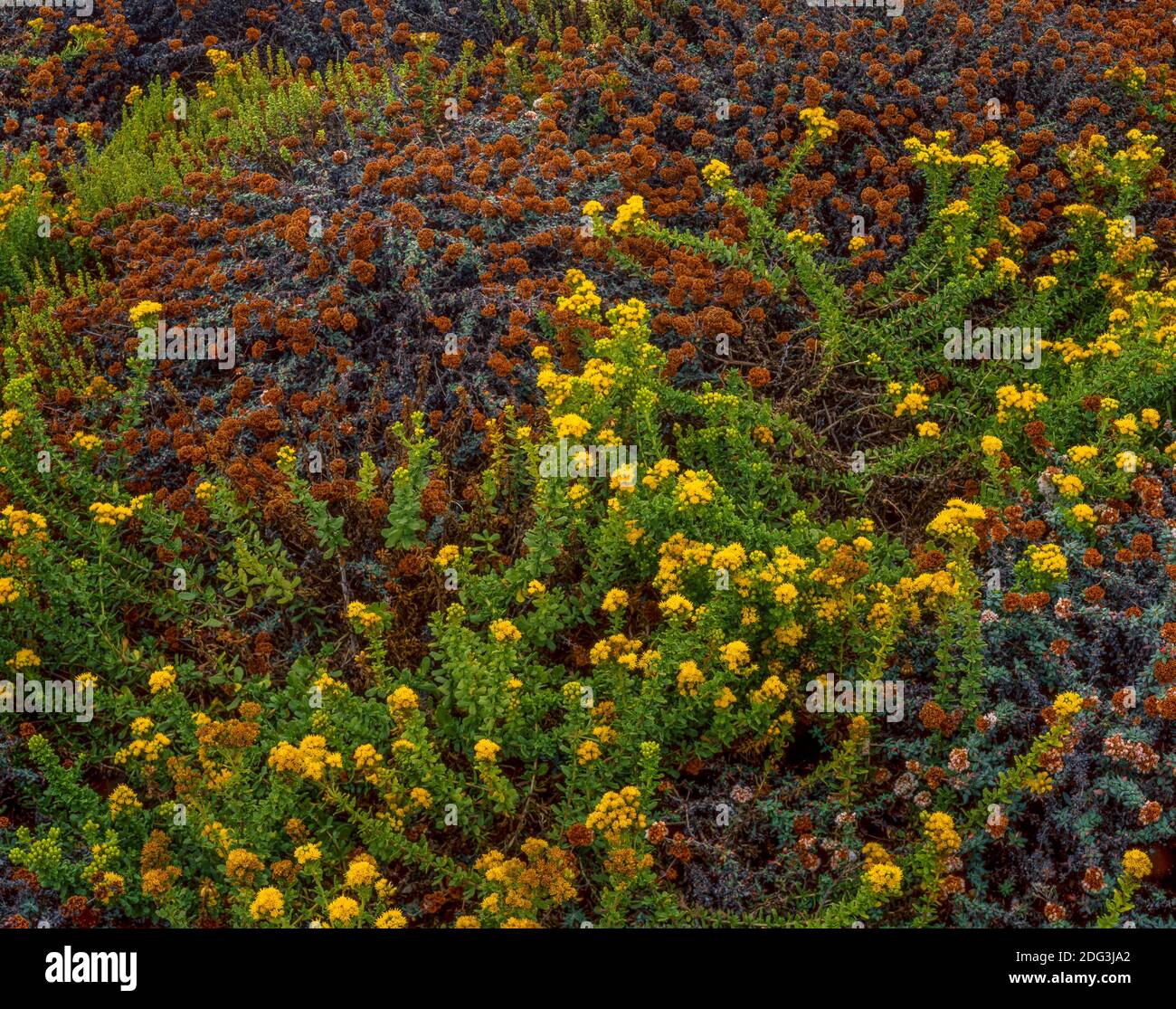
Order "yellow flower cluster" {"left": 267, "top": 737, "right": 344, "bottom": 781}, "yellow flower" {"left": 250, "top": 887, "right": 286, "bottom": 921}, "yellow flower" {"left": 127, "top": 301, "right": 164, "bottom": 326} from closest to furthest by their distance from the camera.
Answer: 1. "yellow flower" {"left": 250, "top": 887, "right": 286, "bottom": 921}
2. "yellow flower cluster" {"left": 267, "top": 737, "right": 344, "bottom": 781}
3. "yellow flower" {"left": 127, "top": 301, "right": 164, "bottom": 326}

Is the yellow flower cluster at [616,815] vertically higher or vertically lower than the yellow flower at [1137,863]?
higher

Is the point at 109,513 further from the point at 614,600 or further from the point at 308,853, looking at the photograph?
the point at 614,600

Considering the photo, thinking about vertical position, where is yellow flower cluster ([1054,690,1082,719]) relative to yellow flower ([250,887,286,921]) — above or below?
above

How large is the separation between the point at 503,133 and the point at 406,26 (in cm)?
173

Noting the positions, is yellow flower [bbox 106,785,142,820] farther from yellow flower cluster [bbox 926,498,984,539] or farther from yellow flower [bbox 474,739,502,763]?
yellow flower cluster [bbox 926,498,984,539]

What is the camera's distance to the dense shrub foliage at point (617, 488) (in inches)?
164

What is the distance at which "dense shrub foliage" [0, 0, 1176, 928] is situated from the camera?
4.16m

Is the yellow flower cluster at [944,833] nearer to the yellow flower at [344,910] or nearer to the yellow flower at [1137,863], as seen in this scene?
the yellow flower at [1137,863]

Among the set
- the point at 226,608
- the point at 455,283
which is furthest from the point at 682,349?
the point at 226,608

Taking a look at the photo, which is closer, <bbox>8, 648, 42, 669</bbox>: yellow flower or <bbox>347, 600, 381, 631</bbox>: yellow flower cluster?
<bbox>347, 600, 381, 631</bbox>: yellow flower cluster

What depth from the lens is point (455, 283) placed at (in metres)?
6.46

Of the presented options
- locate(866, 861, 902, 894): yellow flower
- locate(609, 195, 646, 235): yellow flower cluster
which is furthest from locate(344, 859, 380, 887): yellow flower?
locate(609, 195, 646, 235): yellow flower cluster

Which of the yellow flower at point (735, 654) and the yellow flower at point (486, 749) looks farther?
the yellow flower at point (735, 654)

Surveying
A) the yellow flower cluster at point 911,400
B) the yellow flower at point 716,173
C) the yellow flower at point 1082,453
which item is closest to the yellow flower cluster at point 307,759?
the yellow flower cluster at point 911,400
